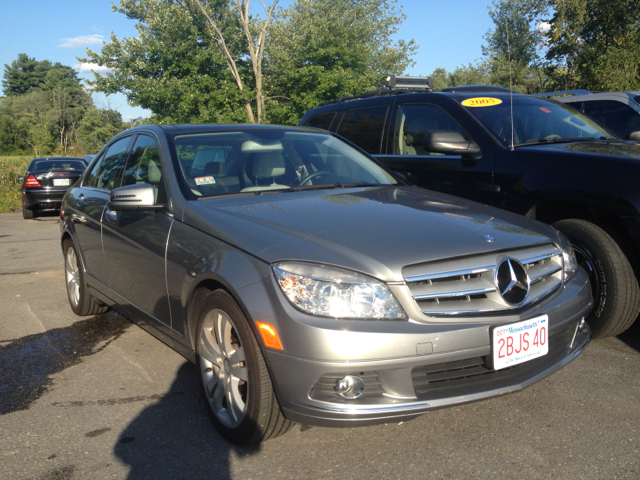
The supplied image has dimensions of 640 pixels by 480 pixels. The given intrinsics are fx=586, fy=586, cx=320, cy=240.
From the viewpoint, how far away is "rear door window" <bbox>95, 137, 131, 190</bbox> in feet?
14.7

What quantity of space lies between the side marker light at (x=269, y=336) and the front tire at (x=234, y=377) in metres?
0.08

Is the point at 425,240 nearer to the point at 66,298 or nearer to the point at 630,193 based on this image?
the point at 630,193

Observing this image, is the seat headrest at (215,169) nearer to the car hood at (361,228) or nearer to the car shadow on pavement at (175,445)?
the car hood at (361,228)

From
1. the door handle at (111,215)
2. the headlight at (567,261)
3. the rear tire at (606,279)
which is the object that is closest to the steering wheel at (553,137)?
the rear tire at (606,279)

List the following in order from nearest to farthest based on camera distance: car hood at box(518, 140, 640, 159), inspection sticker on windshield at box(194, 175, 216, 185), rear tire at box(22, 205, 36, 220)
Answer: inspection sticker on windshield at box(194, 175, 216, 185), car hood at box(518, 140, 640, 159), rear tire at box(22, 205, 36, 220)

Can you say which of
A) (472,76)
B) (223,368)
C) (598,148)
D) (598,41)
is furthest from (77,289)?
(472,76)

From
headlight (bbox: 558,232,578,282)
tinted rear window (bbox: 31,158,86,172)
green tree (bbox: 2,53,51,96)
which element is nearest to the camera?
headlight (bbox: 558,232,578,282)

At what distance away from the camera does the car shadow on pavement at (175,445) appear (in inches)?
101

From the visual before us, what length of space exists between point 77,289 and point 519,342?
3946 millimetres

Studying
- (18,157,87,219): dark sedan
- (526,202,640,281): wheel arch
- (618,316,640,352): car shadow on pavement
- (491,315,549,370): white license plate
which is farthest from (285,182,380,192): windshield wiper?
(18,157,87,219): dark sedan

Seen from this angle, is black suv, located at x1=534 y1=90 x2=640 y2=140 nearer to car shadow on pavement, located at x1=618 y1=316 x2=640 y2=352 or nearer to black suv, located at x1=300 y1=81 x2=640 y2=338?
black suv, located at x1=300 y1=81 x2=640 y2=338

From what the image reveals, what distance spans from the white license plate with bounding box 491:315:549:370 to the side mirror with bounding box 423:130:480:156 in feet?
6.88

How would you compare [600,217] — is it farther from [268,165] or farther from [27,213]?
[27,213]

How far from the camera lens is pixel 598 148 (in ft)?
13.6
